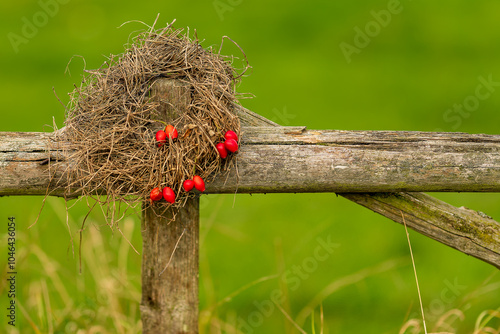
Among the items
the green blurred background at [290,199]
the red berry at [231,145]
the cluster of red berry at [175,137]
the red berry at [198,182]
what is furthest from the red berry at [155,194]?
the green blurred background at [290,199]

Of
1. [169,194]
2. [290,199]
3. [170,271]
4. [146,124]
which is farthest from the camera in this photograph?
[290,199]

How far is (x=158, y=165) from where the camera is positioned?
1.70 meters

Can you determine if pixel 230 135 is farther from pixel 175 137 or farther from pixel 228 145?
pixel 175 137

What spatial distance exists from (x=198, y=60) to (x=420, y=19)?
4525 mm

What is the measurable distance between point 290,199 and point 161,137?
2764 millimetres

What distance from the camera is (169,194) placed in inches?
66.2

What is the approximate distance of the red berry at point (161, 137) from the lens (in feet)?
5.60

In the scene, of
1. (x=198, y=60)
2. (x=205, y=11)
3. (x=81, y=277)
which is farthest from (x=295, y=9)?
(x=198, y=60)

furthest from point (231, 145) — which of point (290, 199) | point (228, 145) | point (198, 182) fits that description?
point (290, 199)

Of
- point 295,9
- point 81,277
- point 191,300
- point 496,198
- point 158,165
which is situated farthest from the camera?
point 295,9

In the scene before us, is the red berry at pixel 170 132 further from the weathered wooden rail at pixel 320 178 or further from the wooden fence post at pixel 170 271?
the wooden fence post at pixel 170 271

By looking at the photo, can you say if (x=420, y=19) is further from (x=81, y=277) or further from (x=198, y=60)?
(x=198, y=60)

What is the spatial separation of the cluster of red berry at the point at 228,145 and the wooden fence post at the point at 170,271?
24 cm

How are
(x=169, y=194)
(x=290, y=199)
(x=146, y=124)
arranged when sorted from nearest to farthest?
(x=169, y=194) < (x=146, y=124) < (x=290, y=199)
